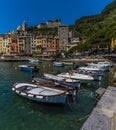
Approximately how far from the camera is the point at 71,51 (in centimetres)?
14312

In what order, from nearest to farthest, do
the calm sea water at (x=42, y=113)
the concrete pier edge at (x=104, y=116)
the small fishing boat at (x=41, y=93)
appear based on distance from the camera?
the concrete pier edge at (x=104, y=116) → the calm sea water at (x=42, y=113) → the small fishing boat at (x=41, y=93)

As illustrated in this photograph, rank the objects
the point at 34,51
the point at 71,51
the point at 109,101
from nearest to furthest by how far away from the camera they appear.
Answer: the point at 109,101 < the point at 71,51 < the point at 34,51

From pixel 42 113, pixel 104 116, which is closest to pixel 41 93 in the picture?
pixel 42 113

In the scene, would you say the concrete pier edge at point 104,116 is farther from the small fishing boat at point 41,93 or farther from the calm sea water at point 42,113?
the small fishing boat at point 41,93

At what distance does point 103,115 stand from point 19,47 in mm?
144858

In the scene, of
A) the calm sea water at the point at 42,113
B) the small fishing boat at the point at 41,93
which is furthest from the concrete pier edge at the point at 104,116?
the small fishing boat at the point at 41,93

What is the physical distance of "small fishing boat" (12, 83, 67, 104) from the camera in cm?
2634

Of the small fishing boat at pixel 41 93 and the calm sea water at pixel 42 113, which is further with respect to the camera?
the small fishing boat at pixel 41 93

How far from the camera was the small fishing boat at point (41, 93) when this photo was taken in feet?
86.4

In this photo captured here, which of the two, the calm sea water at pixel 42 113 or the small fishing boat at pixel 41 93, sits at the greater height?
the small fishing boat at pixel 41 93

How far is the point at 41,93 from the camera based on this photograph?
27812mm

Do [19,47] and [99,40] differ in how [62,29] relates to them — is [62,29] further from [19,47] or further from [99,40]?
[99,40]

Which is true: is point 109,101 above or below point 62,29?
below

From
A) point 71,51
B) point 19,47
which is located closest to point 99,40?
point 71,51
